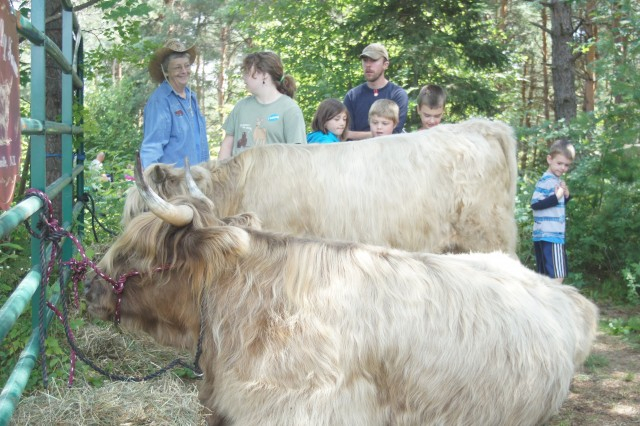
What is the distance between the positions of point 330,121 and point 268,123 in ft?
2.63

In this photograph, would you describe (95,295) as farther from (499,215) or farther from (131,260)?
(499,215)

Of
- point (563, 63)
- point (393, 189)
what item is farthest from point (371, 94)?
point (563, 63)

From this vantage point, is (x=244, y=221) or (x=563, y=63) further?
(x=563, y=63)

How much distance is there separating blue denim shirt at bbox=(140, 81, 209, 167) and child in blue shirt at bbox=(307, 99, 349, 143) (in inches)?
45.1

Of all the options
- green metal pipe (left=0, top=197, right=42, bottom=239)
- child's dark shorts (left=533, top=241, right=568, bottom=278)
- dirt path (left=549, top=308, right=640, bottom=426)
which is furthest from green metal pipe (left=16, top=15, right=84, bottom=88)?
child's dark shorts (left=533, top=241, right=568, bottom=278)

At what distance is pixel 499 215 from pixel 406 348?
10.2ft

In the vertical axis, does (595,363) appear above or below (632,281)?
below

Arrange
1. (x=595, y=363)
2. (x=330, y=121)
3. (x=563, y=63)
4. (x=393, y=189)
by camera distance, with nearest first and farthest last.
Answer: (x=393, y=189)
(x=595, y=363)
(x=330, y=121)
(x=563, y=63)

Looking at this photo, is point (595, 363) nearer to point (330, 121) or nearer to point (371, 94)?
point (330, 121)

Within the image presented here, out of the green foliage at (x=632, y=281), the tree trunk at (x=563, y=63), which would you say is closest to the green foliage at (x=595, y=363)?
the green foliage at (x=632, y=281)

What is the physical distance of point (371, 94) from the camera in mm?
7660

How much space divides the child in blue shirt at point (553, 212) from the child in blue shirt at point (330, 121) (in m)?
2.27

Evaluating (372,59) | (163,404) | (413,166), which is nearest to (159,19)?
(372,59)

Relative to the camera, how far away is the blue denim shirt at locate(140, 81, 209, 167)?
6207 mm
